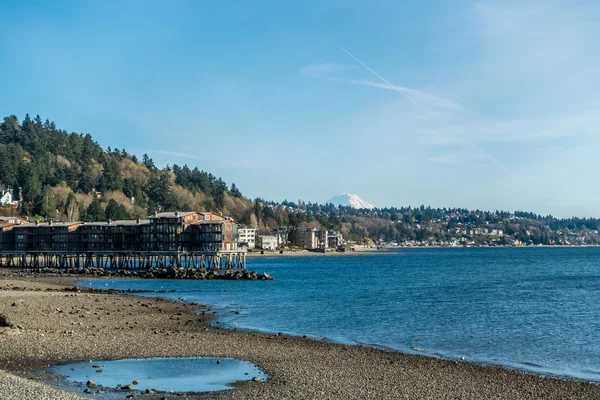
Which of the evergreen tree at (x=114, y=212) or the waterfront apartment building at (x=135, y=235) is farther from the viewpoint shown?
the evergreen tree at (x=114, y=212)

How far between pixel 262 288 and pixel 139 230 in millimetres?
46603

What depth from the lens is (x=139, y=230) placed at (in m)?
115

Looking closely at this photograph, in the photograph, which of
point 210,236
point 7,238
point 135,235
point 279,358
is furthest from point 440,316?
point 7,238

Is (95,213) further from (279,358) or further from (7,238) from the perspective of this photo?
(279,358)

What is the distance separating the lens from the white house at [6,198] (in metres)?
178

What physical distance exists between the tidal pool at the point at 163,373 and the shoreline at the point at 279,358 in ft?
2.99

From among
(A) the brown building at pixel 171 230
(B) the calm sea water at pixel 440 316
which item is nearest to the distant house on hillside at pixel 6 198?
(A) the brown building at pixel 171 230

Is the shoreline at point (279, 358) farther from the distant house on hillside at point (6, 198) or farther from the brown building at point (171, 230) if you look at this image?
the distant house on hillside at point (6, 198)

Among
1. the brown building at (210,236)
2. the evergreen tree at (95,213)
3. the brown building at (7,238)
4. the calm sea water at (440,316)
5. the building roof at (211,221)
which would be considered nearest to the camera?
the calm sea water at (440,316)

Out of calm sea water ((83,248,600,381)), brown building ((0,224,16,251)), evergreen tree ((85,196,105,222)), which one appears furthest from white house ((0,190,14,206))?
→ calm sea water ((83,248,600,381))

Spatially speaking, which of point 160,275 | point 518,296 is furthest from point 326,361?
point 160,275

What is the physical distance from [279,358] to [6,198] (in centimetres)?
17348

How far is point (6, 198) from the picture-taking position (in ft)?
594

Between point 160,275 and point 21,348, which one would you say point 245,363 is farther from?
point 160,275
